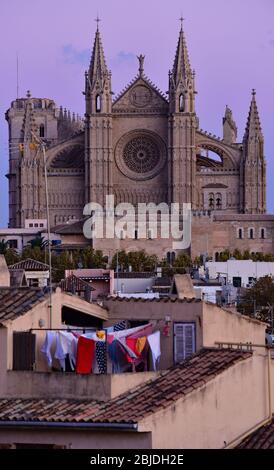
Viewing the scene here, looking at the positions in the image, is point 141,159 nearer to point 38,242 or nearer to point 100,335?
point 38,242

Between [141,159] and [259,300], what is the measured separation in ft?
260

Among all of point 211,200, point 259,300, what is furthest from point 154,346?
point 211,200

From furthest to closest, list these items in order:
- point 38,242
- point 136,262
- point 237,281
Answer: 1. point 38,242
2. point 136,262
3. point 237,281

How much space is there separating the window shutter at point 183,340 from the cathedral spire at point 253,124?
417 feet

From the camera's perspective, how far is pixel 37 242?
130 metres

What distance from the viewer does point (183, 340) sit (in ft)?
59.3

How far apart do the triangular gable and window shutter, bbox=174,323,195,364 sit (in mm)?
128671

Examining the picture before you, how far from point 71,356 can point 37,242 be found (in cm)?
11307

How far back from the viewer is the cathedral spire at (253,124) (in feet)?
477

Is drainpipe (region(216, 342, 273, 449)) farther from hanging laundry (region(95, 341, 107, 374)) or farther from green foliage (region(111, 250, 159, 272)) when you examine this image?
green foliage (region(111, 250, 159, 272))

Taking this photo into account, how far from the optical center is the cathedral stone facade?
14275 centimetres

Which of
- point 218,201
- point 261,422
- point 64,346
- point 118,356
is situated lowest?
point 261,422

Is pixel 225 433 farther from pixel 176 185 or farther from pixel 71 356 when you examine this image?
pixel 176 185

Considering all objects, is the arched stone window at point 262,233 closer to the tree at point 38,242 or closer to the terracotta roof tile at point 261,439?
the tree at point 38,242
